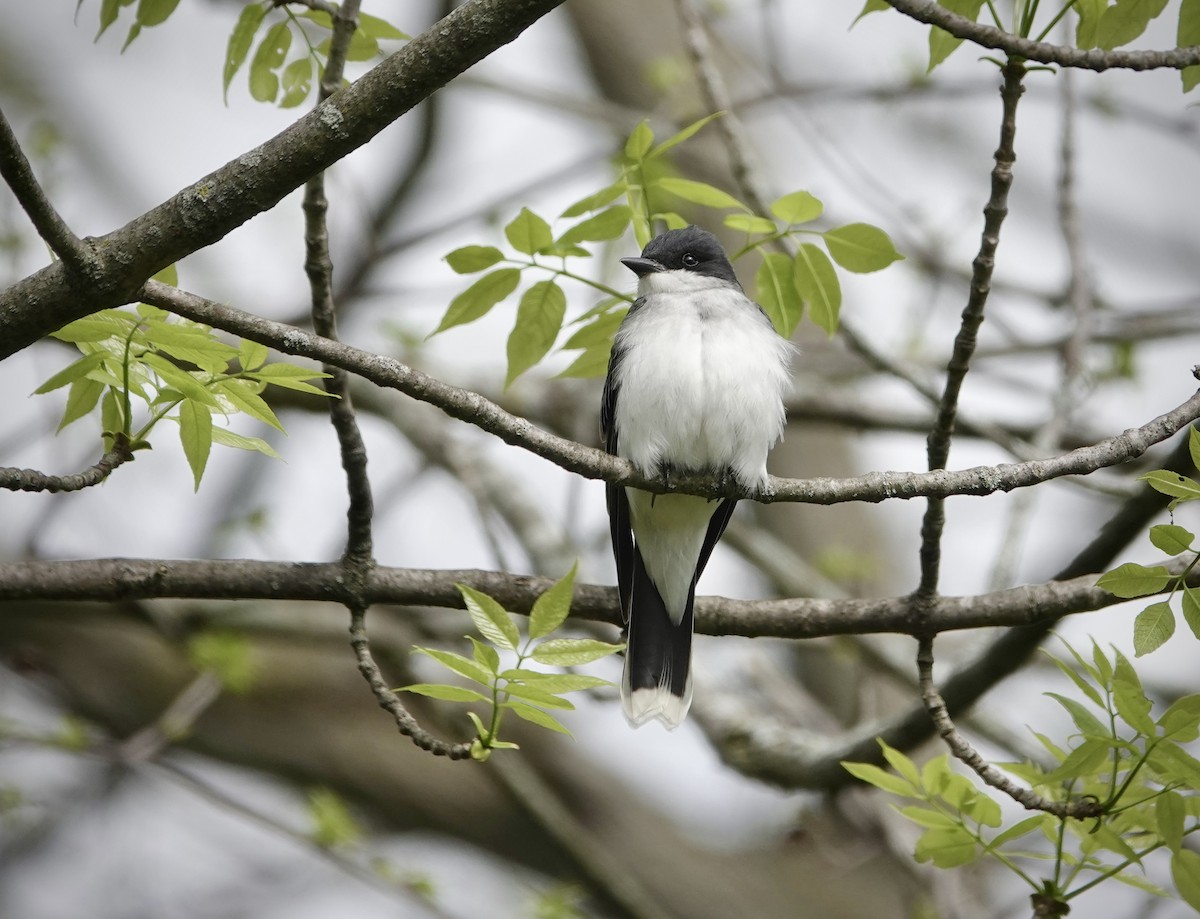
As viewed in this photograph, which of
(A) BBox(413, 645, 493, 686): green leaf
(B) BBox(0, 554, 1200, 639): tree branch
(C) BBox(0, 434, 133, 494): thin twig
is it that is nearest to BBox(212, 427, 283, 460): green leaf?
(C) BBox(0, 434, 133, 494): thin twig

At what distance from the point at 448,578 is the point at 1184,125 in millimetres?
4709

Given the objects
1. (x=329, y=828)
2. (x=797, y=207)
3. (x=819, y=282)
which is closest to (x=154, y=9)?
(x=797, y=207)

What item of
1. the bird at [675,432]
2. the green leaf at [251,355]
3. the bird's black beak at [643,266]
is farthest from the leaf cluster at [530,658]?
the bird's black beak at [643,266]

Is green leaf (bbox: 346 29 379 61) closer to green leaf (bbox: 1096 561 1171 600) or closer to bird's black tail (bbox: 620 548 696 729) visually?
bird's black tail (bbox: 620 548 696 729)

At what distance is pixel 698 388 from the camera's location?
4238 millimetres

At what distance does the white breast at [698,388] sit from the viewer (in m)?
4.16

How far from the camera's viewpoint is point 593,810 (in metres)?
7.37

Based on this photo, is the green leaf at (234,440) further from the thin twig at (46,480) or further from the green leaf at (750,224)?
the green leaf at (750,224)

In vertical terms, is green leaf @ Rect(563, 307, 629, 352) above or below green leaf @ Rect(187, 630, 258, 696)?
above

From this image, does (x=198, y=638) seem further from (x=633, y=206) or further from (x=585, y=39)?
(x=585, y=39)

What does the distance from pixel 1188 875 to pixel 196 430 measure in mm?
2379

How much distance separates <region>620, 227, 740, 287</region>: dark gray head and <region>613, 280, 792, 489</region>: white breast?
28 cm

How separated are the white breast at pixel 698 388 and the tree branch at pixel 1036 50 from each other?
1.68 m

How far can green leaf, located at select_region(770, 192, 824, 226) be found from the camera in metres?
2.99
